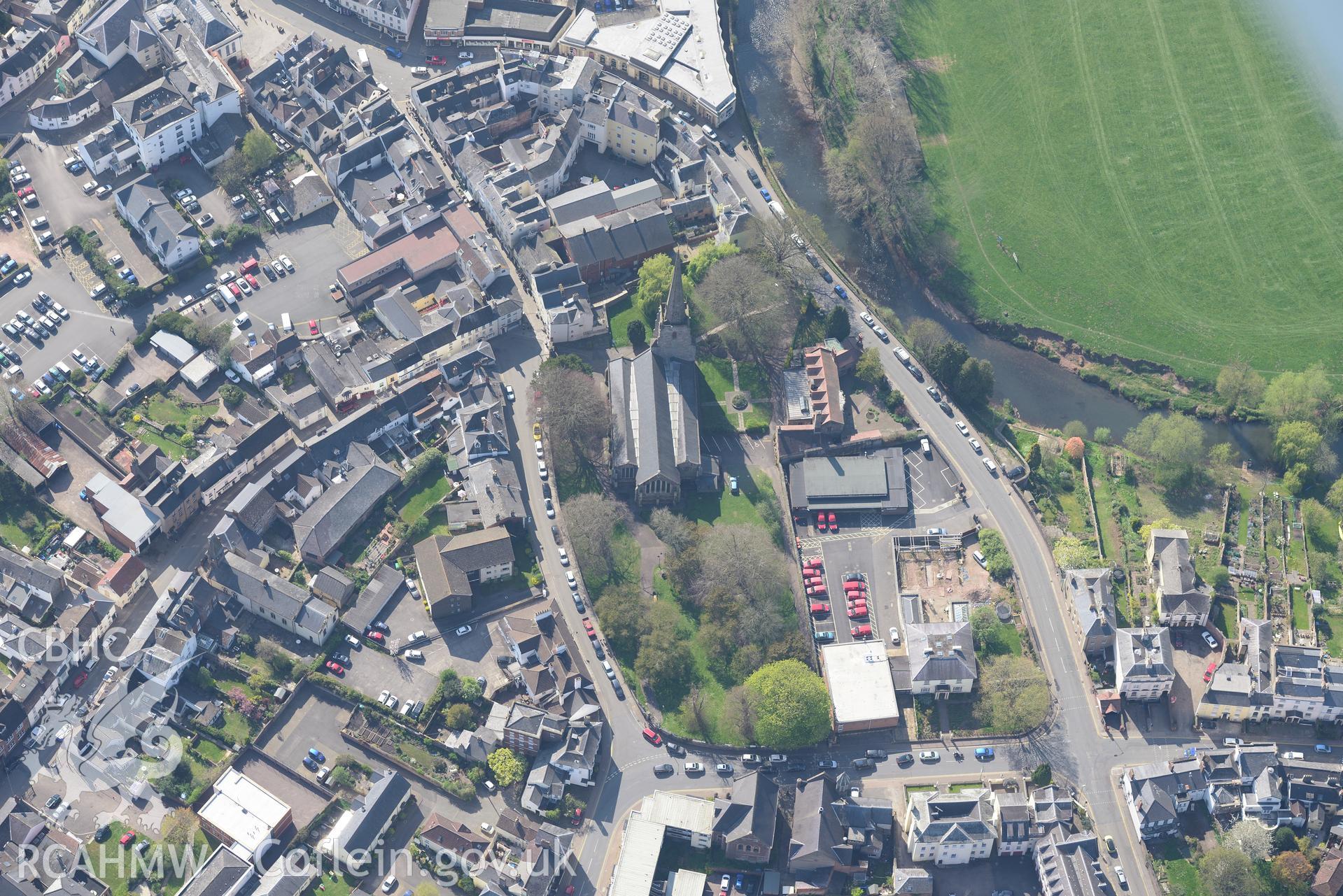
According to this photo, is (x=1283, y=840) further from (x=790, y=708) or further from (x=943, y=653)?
(x=790, y=708)

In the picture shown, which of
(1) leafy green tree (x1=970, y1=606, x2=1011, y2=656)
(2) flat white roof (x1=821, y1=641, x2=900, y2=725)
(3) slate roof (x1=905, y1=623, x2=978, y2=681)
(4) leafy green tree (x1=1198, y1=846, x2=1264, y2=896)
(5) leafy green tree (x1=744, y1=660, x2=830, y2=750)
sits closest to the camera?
(4) leafy green tree (x1=1198, y1=846, x2=1264, y2=896)

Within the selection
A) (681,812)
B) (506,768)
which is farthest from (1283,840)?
(506,768)

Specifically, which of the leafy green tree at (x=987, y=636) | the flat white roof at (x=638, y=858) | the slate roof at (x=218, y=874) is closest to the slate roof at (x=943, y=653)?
the leafy green tree at (x=987, y=636)

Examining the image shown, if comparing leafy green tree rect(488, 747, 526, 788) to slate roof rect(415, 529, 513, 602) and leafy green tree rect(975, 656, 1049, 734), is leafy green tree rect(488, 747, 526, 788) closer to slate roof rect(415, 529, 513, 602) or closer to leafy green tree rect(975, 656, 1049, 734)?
slate roof rect(415, 529, 513, 602)

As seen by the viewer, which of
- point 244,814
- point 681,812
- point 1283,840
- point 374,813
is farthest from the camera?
point 1283,840

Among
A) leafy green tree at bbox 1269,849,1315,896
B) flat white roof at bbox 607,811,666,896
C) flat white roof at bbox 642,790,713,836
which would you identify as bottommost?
leafy green tree at bbox 1269,849,1315,896

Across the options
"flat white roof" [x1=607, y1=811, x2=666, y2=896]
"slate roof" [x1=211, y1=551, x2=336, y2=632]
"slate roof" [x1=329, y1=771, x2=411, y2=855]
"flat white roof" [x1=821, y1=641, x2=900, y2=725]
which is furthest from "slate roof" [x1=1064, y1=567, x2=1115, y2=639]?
"slate roof" [x1=211, y1=551, x2=336, y2=632]
